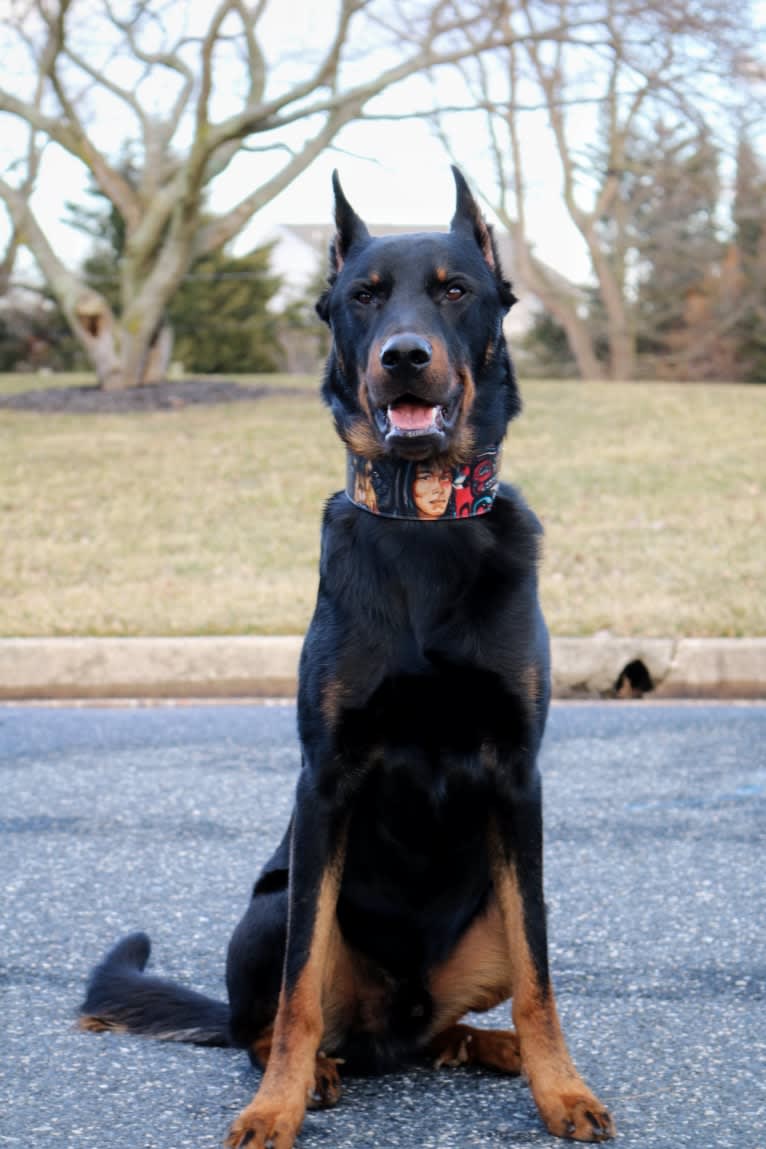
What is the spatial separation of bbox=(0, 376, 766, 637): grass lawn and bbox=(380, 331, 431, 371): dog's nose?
17.9 feet

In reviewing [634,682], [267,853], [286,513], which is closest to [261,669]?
[634,682]

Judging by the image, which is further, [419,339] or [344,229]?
[344,229]

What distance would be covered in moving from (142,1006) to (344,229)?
1792mm

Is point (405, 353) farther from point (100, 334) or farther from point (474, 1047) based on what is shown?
point (100, 334)

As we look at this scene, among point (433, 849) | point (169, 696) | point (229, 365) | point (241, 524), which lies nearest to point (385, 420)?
point (433, 849)

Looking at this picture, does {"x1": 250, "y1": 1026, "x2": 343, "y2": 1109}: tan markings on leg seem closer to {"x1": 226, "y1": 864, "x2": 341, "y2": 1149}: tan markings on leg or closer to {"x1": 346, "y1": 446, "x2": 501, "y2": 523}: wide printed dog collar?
{"x1": 226, "y1": 864, "x2": 341, "y2": 1149}: tan markings on leg

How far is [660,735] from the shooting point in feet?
21.9

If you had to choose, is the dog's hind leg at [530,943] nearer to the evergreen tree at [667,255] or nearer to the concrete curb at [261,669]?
the concrete curb at [261,669]

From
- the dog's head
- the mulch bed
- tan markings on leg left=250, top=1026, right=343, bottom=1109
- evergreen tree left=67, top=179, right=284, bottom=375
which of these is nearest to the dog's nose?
the dog's head

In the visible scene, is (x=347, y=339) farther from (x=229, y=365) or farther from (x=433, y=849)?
(x=229, y=365)

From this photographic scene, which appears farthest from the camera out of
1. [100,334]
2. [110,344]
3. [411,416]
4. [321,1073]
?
[110,344]

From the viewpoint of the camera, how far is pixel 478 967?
2990 mm

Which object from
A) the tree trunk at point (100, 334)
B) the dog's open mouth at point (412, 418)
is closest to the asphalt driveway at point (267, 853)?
the dog's open mouth at point (412, 418)

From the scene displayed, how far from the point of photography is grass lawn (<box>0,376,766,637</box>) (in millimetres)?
9008
